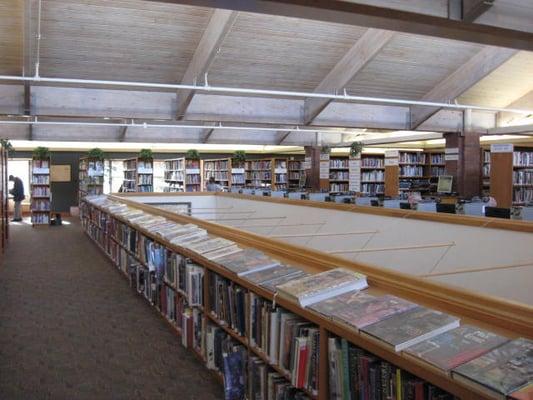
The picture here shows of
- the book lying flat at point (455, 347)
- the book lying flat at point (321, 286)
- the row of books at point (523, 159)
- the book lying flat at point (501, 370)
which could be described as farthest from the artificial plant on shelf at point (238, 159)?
the book lying flat at point (501, 370)

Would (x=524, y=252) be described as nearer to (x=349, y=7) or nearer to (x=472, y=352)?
(x=349, y=7)

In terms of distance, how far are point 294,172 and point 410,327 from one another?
16.7 meters

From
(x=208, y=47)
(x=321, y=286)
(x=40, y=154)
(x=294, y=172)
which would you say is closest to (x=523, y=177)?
(x=208, y=47)

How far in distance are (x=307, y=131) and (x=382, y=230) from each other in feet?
34.6

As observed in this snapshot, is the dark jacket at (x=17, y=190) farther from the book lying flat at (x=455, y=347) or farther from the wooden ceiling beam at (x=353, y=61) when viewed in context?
the book lying flat at (x=455, y=347)

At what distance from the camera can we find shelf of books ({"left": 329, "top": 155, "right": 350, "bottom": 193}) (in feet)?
55.4

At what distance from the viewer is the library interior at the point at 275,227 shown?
6.84 feet

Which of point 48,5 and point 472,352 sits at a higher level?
point 48,5

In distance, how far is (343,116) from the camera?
470 inches

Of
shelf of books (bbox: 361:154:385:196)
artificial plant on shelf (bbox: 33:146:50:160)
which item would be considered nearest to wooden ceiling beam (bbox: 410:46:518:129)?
shelf of books (bbox: 361:154:385:196)

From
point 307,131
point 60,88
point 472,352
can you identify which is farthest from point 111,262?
point 307,131

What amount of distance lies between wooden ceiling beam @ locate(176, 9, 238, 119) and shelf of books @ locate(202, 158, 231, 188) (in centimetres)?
722

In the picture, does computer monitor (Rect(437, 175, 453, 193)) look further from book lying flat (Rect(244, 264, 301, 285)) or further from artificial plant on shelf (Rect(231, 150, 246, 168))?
book lying flat (Rect(244, 264, 301, 285))

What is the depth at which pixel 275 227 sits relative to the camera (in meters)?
8.02
